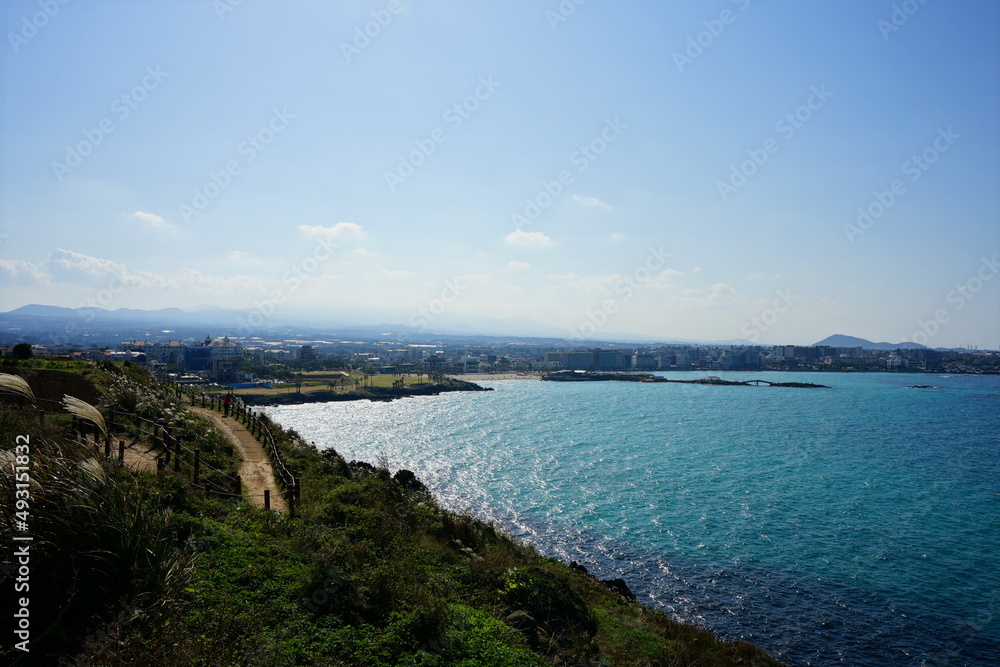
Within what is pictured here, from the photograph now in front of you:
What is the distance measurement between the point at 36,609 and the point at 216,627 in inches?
68.2

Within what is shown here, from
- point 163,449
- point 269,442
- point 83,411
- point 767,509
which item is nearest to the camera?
point 83,411

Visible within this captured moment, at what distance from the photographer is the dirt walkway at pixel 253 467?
1392 cm

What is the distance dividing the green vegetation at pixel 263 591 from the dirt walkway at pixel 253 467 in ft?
3.58

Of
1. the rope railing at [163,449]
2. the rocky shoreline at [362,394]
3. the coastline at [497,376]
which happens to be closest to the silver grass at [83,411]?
the rope railing at [163,449]

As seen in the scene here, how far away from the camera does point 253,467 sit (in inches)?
709

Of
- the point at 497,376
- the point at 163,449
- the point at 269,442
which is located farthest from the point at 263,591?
the point at 497,376

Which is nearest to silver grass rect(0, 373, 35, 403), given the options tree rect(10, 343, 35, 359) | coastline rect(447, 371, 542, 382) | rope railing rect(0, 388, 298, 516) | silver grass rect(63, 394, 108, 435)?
rope railing rect(0, 388, 298, 516)

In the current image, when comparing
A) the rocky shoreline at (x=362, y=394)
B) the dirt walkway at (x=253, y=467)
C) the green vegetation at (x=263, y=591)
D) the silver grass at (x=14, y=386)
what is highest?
the silver grass at (x=14, y=386)

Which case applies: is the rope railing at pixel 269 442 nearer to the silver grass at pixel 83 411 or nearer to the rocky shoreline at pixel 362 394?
the silver grass at pixel 83 411

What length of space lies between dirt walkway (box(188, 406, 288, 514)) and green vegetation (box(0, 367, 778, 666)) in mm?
1090

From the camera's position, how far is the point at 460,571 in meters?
11.4

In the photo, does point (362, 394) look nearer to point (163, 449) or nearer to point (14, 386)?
point (163, 449)

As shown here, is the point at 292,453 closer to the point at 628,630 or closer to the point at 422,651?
the point at 628,630

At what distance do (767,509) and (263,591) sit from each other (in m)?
29.2
